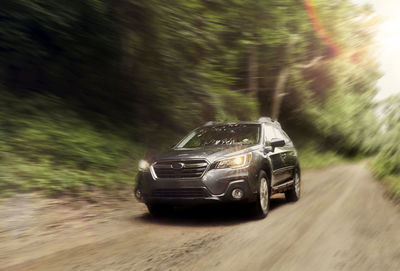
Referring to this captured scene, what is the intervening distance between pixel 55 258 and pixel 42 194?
375 centimetres

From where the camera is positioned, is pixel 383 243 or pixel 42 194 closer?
pixel 383 243

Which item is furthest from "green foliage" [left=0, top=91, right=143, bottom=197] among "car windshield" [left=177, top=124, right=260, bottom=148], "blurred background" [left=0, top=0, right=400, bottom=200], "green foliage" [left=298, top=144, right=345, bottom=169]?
"green foliage" [left=298, top=144, right=345, bottom=169]

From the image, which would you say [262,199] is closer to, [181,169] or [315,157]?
[181,169]

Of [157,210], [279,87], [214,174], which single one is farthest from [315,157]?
[214,174]

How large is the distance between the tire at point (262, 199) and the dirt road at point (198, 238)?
168 mm

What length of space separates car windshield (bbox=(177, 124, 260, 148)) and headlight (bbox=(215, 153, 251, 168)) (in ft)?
2.66

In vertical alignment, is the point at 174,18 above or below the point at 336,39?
below

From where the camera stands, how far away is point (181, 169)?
797 centimetres

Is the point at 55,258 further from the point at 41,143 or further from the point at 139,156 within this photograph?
the point at 139,156

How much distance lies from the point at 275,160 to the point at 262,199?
1.25 meters

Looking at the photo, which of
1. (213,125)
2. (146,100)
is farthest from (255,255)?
(146,100)

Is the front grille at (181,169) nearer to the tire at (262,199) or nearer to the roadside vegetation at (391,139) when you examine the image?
the tire at (262,199)

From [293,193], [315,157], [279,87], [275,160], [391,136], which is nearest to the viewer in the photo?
[275,160]

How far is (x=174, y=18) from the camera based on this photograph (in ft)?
43.1
